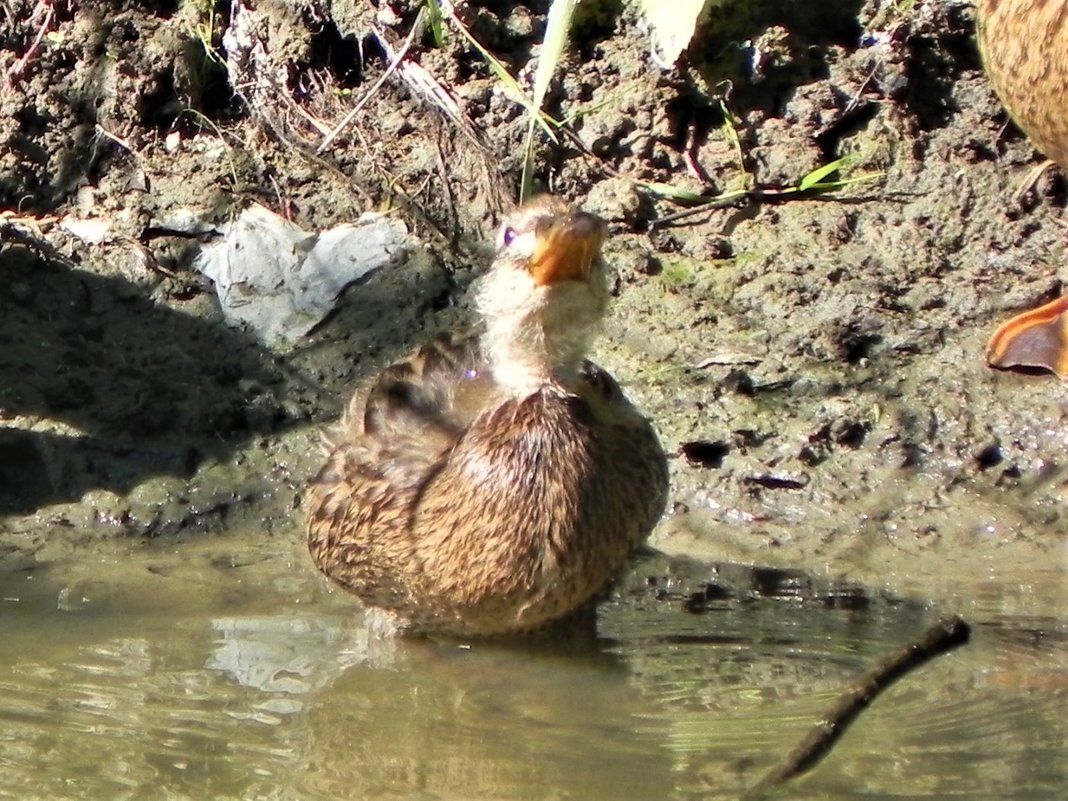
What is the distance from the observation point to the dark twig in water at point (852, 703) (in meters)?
3.61

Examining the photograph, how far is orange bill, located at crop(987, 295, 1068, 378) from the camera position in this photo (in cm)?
576

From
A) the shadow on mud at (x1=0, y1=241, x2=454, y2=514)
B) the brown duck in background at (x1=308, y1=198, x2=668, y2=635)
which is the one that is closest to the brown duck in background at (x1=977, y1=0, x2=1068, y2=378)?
the brown duck in background at (x1=308, y1=198, x2=668, y2=635)

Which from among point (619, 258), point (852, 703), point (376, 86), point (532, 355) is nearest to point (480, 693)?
point (532, 355)

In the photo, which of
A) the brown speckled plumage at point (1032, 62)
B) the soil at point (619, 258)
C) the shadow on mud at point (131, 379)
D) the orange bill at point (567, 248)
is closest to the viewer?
the orange bill at point (567, 248)

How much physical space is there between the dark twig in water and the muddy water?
93 millimetres

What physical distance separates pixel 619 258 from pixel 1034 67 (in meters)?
1.73

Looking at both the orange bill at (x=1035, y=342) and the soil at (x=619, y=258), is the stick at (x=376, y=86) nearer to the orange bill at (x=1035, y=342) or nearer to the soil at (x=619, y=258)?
the soil at (x=619, y=258)

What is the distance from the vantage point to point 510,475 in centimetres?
482

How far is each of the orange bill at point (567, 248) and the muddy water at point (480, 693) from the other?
1.00 metres

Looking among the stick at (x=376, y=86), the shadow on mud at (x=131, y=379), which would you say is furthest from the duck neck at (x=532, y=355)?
the stick at (x=376, y=86)

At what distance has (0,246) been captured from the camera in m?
6.40

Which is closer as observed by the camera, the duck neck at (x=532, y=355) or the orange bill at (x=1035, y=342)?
the duck neck at (x=532, y=355)

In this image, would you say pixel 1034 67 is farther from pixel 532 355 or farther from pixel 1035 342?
pixel 532 355

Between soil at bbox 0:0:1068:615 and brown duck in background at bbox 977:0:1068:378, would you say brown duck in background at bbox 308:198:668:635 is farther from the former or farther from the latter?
brown duck in background at bbox 977:0:1068:378
